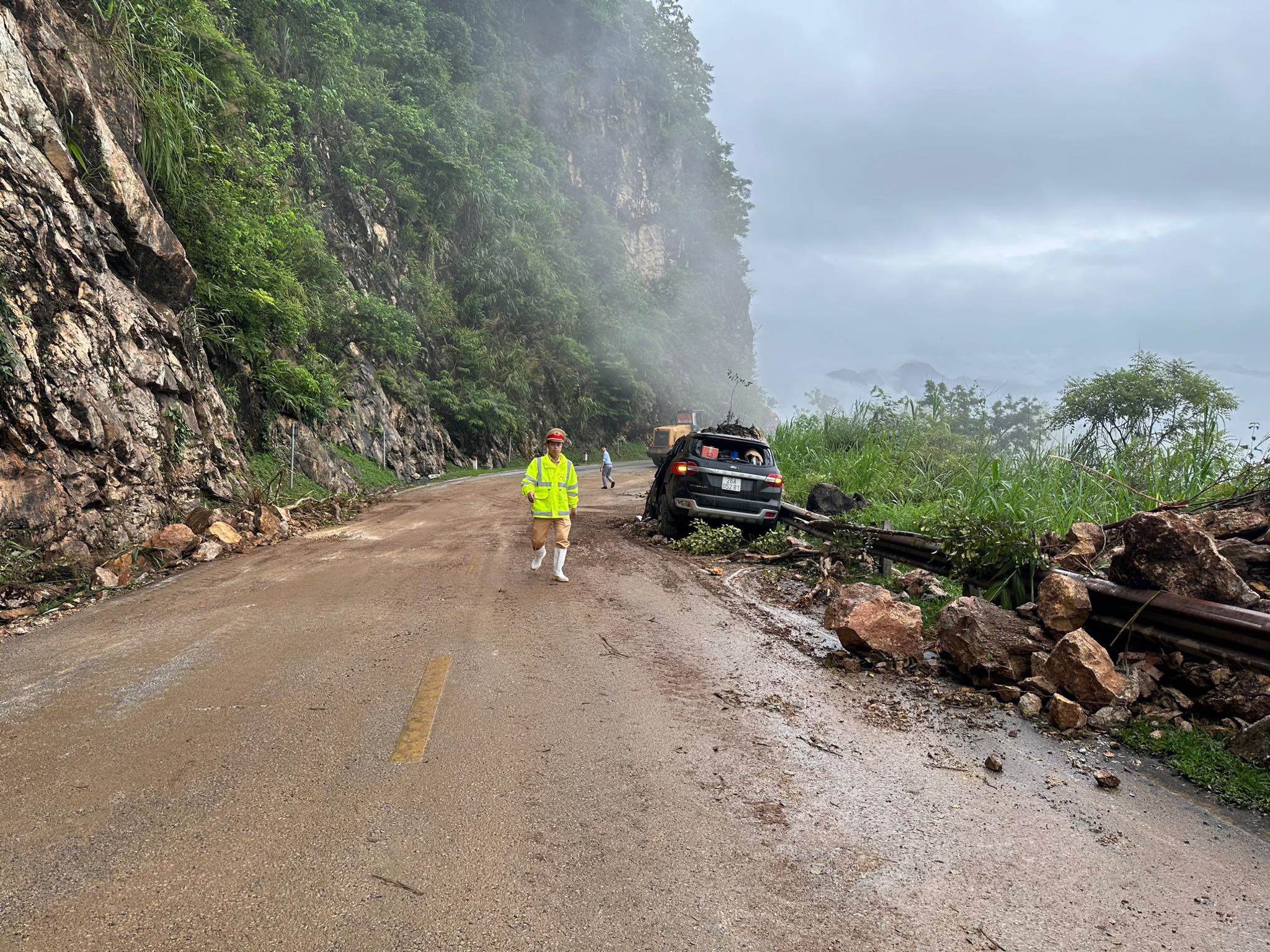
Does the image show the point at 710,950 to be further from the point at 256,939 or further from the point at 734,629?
the point at 734,629

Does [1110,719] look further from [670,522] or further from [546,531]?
[670,522]

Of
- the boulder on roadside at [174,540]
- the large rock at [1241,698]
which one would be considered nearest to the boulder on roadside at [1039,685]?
the large rock at [1241,698]

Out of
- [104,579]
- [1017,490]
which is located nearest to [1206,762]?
[1017,490]

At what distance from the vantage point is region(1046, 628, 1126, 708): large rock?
4203 mm

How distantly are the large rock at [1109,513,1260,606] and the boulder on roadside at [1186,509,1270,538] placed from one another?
930mm

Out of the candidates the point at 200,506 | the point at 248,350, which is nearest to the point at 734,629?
the point at 200,506

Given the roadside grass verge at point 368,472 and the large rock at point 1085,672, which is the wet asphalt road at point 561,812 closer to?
the large rock at point 1085,672

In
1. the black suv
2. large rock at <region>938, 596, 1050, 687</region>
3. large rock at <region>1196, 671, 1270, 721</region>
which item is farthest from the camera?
the black suv

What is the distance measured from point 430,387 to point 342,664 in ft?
88.4

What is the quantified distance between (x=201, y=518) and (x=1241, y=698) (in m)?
11.4

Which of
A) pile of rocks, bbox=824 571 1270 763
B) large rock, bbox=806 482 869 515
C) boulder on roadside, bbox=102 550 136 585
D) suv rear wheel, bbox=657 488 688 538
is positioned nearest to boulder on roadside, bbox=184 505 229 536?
boulder on roadside, bbox=102 550 136 585

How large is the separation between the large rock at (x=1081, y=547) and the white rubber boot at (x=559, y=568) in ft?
16.4

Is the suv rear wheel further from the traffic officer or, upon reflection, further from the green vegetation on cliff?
the green vegetation on cliff

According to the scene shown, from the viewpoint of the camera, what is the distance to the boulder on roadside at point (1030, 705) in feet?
14.2
